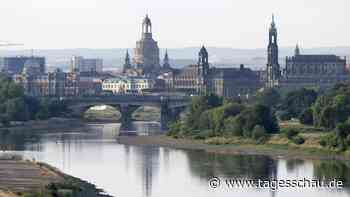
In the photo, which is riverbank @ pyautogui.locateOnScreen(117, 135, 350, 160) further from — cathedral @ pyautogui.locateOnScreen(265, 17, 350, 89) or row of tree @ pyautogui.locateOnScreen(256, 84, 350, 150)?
cathedral @ pyautogui.locateOnScreen(265, 17, 350, 89)

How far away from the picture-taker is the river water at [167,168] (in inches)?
2301

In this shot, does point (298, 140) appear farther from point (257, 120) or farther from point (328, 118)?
point (328, 118)

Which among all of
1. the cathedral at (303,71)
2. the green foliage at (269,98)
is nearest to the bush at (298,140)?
the green foliage at (269,98)

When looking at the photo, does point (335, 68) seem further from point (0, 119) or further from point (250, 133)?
point (250, 133)

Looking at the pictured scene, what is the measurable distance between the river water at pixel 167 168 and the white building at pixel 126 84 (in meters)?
77.7

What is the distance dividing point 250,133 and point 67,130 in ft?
73.0

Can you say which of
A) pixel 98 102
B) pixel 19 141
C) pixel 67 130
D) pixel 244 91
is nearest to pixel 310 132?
pixel 19 141

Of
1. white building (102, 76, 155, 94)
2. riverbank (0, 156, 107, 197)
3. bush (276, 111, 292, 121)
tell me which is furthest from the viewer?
white building (102, 76, 155, 94)

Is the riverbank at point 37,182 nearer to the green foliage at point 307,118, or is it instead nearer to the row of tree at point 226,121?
the row of tree at point 226,121

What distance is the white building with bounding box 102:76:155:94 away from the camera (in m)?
164

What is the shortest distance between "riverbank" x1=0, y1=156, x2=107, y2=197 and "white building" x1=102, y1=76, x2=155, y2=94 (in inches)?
3847

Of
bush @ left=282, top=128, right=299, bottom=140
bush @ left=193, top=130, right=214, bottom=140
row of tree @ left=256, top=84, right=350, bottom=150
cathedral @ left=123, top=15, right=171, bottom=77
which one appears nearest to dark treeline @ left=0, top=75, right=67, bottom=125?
row of tree @ left=256, top=84, right=350, bottom=150

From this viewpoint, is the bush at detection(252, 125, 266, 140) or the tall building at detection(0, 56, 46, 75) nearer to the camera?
the bush at detection(252, 125, 266, 140)

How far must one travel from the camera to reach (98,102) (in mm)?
118875
